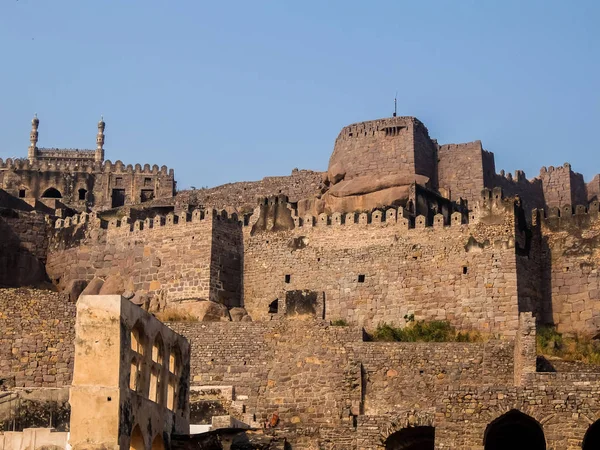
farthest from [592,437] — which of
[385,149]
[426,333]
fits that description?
[385,149]

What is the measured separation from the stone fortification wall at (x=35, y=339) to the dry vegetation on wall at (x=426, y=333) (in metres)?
9.07

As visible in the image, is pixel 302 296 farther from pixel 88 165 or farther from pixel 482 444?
pixel 88 165

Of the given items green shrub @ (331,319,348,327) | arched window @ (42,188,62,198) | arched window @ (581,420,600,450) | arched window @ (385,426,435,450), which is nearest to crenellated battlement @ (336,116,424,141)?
green shrub @ (331,319,348,327)

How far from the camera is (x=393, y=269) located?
44500mm

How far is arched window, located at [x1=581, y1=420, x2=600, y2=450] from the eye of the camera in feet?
91.7

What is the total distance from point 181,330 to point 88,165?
2724 centimetres

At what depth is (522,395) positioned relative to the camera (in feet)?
93.6

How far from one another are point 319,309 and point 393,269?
4.85 meters

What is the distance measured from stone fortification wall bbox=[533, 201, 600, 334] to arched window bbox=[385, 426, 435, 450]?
41.8 ft

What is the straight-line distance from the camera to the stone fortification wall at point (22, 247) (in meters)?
50.1

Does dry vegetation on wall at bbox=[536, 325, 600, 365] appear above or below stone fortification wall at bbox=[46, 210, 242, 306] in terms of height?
below

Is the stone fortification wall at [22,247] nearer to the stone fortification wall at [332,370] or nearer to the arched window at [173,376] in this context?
the stone fortification wall at [332,370]

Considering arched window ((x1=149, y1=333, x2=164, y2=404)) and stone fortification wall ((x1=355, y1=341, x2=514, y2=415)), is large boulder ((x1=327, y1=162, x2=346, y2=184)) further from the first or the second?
arched window ((x1=149, y1=333, x2=164, y2=404))

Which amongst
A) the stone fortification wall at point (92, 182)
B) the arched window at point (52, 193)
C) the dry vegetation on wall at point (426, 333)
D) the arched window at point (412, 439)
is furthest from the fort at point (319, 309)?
the arched window at point (52, 193)
